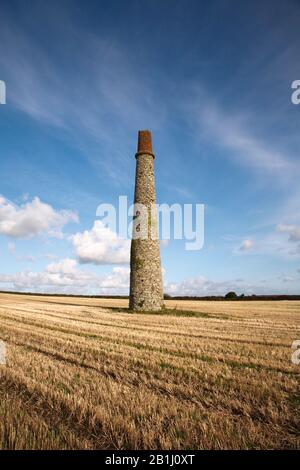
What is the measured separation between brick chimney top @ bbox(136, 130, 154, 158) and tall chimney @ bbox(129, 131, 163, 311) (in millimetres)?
1494

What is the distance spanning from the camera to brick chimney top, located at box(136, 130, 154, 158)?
24995 millimetres

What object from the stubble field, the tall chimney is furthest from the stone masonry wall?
the stubble field

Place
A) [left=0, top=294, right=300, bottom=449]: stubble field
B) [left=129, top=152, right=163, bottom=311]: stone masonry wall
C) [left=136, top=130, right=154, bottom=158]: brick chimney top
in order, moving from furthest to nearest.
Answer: [left=136, top=130, right=154, bottom=158]: brick chimney top
[left=129, top=152, right=163, bottom=311]: stone masonry wall
[left=0, top=294, right=300, bottom=449]: stubble field

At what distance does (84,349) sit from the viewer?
787 centimetres

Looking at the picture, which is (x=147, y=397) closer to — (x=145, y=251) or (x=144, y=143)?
(x=145, y=251)

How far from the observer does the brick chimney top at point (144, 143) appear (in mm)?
24995

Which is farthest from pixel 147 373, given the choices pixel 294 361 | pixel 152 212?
pixel 152 212

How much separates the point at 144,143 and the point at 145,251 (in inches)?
369

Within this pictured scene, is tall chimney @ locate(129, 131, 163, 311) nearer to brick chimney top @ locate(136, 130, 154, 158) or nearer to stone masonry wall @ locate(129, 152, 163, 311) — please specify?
stone masonry wall @ locate(129, 152, 163, 311)

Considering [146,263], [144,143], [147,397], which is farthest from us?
[144,143]

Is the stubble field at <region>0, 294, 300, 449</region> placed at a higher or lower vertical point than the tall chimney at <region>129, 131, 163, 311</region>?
lower

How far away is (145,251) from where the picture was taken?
907 inches

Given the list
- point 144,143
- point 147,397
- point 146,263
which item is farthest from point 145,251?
point 147,397
